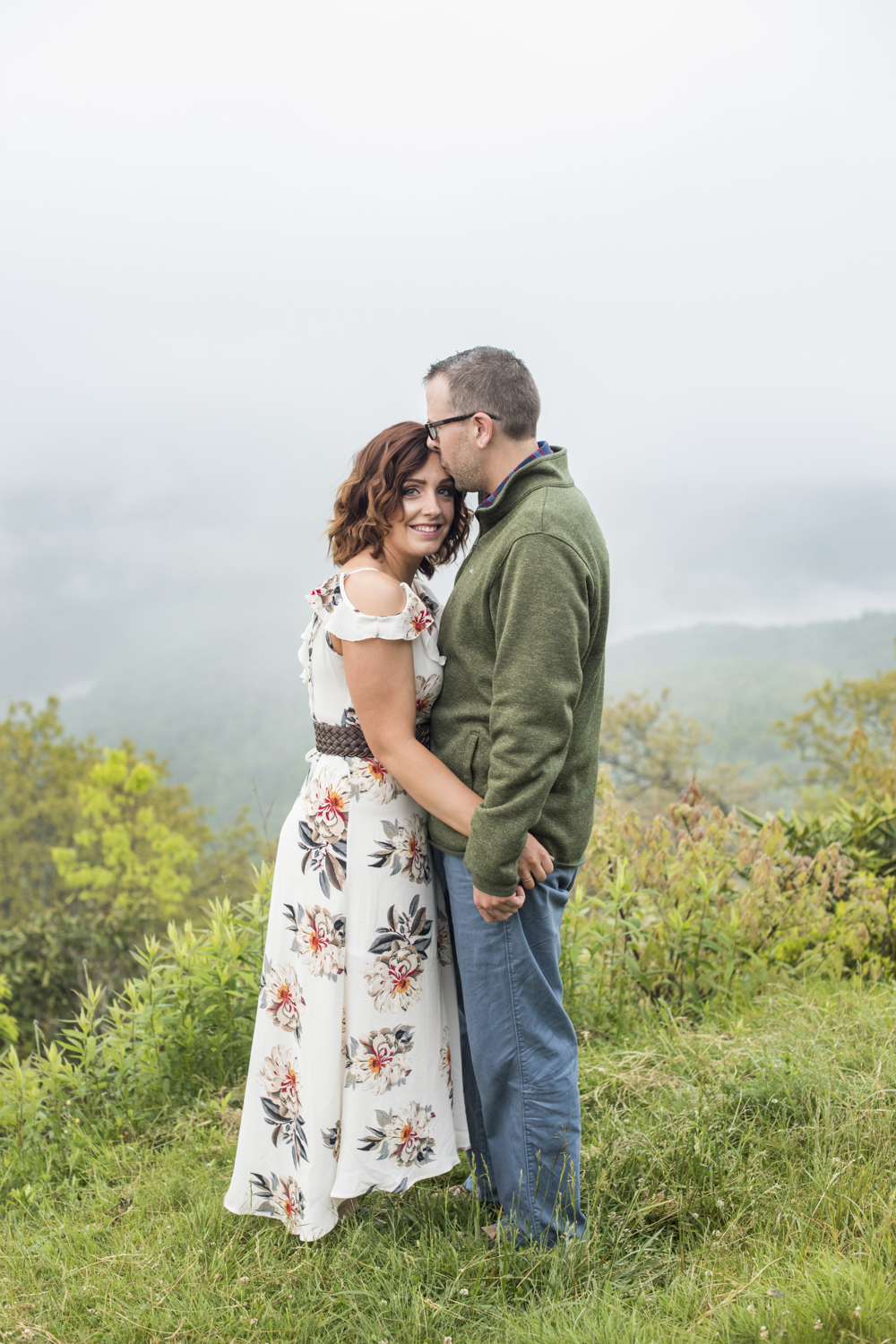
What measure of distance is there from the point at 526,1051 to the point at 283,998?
0.65 metres

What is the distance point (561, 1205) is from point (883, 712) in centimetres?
1935

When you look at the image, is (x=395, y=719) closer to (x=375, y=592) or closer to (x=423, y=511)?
(x=375, y=592)

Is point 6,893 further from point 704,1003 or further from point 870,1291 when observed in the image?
point 870,1291

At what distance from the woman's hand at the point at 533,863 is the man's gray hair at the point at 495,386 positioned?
0.98 meters

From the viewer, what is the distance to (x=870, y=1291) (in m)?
1.70

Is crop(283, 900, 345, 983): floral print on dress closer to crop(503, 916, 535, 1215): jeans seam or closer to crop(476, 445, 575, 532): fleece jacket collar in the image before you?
crop(503, 916, 535, 1215): jeans seam

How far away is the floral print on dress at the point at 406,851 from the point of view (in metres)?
2.32

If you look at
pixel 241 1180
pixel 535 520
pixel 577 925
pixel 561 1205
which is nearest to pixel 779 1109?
pixel 561 1205

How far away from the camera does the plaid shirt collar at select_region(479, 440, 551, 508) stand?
2.23 metres

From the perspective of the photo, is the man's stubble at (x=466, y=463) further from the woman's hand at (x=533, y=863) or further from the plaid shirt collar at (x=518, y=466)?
the woman's hand at (x=533, y=863)

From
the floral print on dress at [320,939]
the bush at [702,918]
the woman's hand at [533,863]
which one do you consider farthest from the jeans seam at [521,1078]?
the bush at [702,918]

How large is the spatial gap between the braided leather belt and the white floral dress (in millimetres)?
20

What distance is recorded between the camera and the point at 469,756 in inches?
87.0

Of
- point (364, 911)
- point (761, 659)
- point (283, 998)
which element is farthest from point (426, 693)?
point (761, 659)
